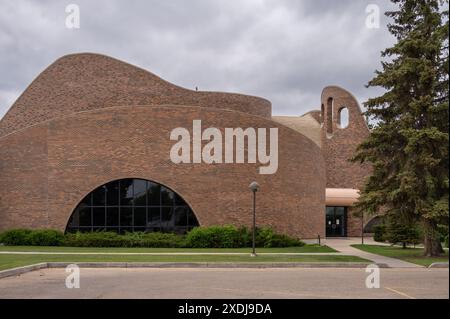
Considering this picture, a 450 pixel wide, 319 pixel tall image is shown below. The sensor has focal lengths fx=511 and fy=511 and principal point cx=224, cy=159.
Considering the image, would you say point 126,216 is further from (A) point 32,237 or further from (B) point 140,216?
(A) point 32,237

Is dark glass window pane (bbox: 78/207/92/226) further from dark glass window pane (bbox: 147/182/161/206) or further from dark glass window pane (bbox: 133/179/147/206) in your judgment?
dark glass window pane (bbox: 147/182/161/206)

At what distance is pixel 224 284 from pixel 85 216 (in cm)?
1932

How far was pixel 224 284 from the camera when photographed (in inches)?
548

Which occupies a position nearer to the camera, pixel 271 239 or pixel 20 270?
pixel 20 270

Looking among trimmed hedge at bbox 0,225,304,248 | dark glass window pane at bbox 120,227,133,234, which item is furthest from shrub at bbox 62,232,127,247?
dark glass window pane at bbox 120,227,133,234

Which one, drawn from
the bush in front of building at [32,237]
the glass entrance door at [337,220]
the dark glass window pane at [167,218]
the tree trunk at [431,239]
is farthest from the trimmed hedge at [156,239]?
the glass entrance door at [337,220]

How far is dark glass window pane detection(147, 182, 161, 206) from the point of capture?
3128 centimetres

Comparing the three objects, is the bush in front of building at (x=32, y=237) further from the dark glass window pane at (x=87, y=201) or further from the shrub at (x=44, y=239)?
the dark glass window pane at (x=87, y=201)

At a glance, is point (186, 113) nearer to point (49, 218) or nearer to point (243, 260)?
point (49, 218)

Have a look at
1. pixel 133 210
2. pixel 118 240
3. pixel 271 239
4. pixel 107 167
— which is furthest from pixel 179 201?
pixel 271 239

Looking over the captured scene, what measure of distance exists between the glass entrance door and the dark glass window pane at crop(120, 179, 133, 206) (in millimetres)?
23519

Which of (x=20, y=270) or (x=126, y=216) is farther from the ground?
(x=126, y=216)

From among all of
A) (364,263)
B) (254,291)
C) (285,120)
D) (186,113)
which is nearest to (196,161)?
(186,113)
